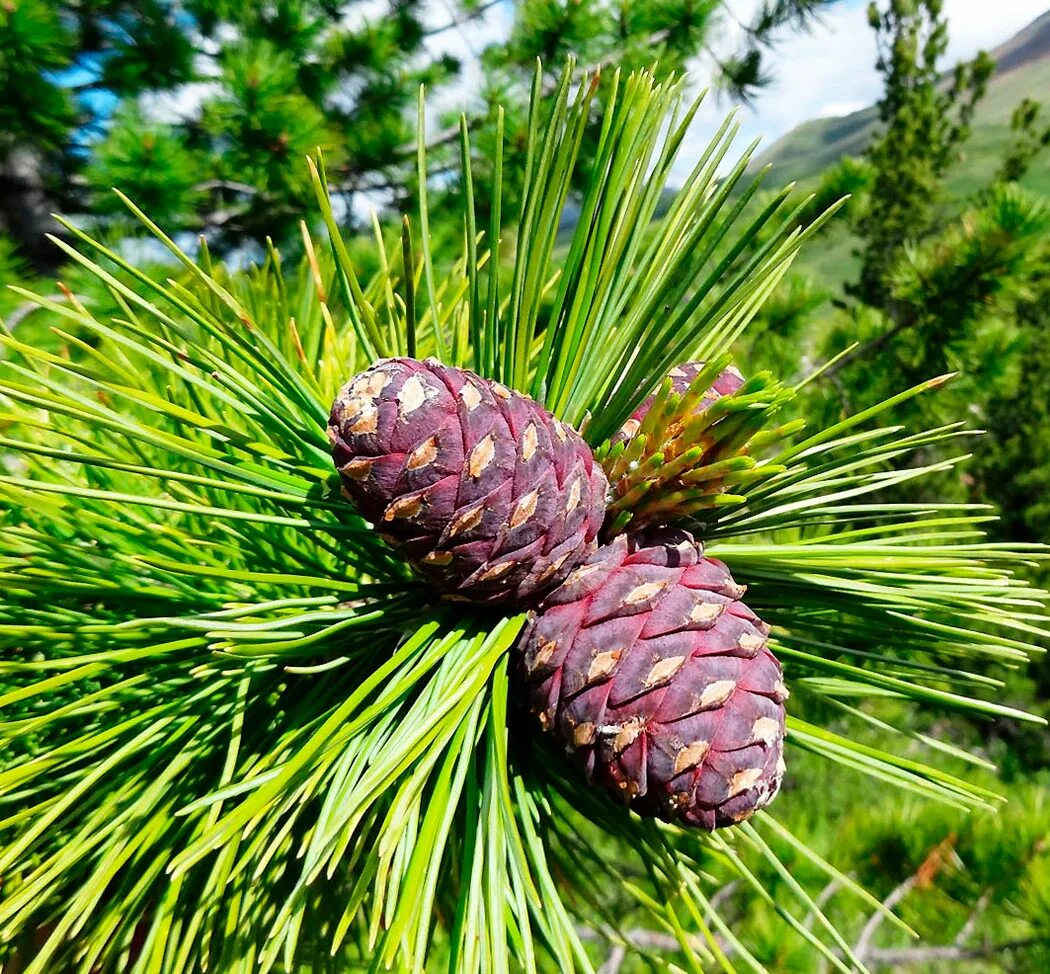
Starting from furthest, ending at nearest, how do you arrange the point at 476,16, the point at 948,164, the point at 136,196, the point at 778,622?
1. the point at 948,164
2. the point at 476,16
3. the point at 136,196
4. the point at 778,622

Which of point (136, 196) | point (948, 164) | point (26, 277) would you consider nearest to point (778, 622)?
point (26, 277)

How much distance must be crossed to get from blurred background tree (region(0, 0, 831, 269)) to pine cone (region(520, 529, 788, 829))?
127 centimetres

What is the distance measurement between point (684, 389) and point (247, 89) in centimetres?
127

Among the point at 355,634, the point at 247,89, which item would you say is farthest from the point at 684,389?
the point at 247,89

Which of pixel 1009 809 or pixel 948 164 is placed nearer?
pixel 1009 809

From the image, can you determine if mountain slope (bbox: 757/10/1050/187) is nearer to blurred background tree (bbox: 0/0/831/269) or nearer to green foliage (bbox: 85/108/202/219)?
blurred background tree (bbox: 0/0/831/269)

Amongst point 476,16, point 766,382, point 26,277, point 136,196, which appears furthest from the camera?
point 476,16

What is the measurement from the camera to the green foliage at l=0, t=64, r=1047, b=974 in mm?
341

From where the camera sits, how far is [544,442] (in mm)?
352

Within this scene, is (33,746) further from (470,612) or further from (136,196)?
(136,196)

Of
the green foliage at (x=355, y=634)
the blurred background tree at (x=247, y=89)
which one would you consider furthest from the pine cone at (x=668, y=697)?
the blurred background tree at (x=247, y=89)

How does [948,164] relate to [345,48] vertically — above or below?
above

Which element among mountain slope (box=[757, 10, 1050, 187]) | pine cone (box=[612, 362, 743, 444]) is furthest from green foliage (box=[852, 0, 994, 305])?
mountain slope (box=[757, 10, 1050, 187])

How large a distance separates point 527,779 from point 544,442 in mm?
193
